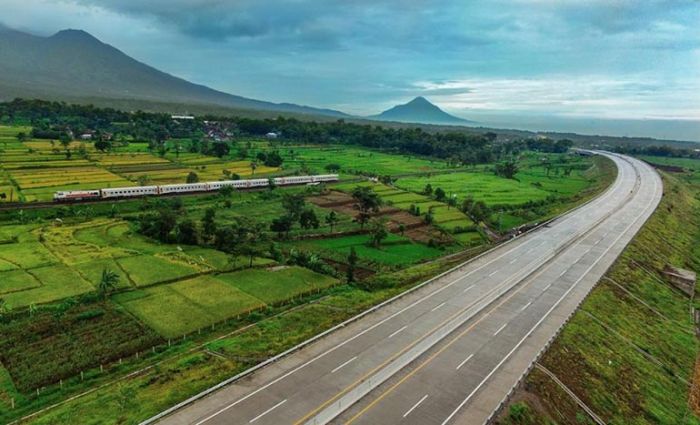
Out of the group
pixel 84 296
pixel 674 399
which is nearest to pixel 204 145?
pixel 84 296

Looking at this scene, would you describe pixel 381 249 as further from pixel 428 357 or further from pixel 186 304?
pixel 428 357

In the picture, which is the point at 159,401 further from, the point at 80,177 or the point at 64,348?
the point at 80,177

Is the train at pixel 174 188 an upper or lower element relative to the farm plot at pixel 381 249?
upper

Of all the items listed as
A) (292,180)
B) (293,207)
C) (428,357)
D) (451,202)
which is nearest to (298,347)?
(428,357)

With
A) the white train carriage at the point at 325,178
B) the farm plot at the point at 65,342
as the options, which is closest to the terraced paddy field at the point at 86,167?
the white train carriage at the point at 325,178

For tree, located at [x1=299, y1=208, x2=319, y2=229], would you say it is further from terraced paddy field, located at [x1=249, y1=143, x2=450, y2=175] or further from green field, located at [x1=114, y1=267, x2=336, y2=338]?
terraced paddy field, located at [x1=249, y1=143, x2=450, y2=175]

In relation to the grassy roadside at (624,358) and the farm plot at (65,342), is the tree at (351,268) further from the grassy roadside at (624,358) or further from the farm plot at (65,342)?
the grassy roadside at (624,358)

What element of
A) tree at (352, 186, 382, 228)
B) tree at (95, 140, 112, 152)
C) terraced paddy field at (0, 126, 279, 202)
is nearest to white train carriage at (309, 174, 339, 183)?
terraced paddy field at (0, 126, 279, 202)
